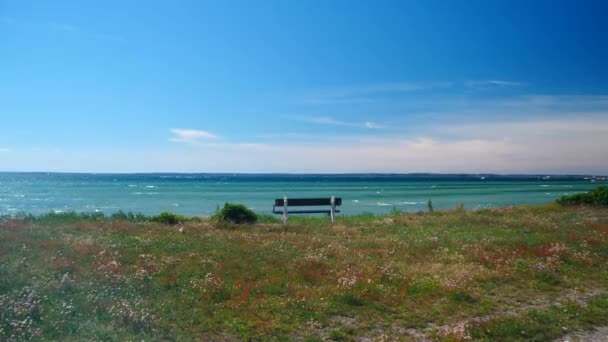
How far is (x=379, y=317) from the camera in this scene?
838cm

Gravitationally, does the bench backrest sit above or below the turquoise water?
above

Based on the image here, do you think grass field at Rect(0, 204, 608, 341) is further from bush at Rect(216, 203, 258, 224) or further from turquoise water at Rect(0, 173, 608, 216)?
turquoise water at Rect(0, 173, 608, 216)

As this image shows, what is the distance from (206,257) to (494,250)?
341 inches

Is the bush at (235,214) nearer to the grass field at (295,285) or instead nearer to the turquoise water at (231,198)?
the grass field at (295,285)

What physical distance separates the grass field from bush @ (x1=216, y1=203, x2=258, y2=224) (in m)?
3.81

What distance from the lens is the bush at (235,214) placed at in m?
21.0

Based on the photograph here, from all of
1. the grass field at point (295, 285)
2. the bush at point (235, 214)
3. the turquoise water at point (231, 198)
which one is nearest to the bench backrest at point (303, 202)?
the bush at point (235, 214)

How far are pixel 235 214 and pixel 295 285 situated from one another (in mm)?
11537

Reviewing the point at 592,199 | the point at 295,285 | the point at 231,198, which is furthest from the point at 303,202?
the point at 231,198

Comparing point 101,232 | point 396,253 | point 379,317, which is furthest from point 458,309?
point 101,232

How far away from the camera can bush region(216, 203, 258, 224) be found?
2100 centimetres

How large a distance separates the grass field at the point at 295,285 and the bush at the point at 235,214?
3.81 meters

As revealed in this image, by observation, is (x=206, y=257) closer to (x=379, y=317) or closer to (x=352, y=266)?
(x=352, y=266)

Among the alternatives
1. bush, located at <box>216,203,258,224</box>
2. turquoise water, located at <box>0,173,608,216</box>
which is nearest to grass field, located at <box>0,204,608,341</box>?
bush, located at <box>216,203,258,224</box>
